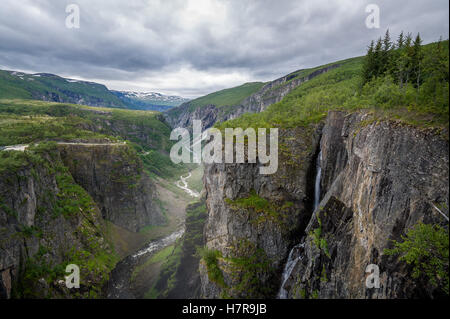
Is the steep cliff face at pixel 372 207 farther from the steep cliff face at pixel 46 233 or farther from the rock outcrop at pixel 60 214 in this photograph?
the rock outcrop at pixel 60 214

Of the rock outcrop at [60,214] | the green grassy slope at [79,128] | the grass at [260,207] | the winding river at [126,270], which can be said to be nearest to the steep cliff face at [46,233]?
the rock outcrop at [60,214]

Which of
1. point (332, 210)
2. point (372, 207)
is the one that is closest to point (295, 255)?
point (332, 210)

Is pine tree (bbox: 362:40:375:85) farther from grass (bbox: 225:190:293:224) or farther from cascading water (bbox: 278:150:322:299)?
grass (bbox: 225:190:293:224)

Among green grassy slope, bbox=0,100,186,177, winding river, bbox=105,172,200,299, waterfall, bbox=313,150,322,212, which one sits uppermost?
green grassy slope, bbox=0,100,186,177

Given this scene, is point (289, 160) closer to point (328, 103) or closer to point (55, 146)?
point (328, 103)

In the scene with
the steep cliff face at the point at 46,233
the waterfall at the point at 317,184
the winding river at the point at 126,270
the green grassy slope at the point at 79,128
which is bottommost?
the winding river at the point at 126,270

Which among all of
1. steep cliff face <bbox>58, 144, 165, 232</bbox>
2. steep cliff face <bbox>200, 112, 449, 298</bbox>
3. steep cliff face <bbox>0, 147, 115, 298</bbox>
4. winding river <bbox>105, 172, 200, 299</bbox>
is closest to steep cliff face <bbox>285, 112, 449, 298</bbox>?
steep cliff face <bbox>200, 112, 449, 298</bbox>

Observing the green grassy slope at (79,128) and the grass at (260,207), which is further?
the green grassy slope at (79,128)
